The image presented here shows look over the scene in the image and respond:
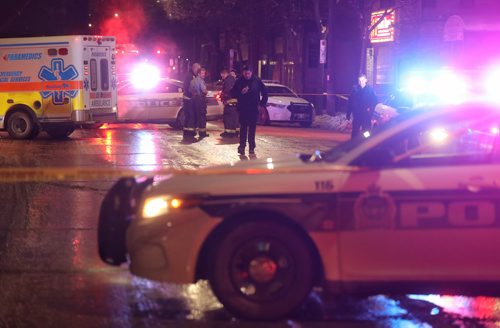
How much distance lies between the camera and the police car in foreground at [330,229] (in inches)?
224

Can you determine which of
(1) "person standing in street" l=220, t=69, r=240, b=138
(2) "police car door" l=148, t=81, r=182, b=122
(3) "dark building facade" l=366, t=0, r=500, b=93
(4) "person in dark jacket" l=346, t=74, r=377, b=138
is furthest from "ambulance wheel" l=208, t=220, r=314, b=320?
(3) "dark building facade" l=366, t=0, r=500, b=93

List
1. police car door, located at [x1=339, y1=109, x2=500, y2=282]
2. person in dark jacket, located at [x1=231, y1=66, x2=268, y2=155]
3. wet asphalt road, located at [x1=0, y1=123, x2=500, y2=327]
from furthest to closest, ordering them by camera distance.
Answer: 1. person in dark jacket, located at [x1=231, y1=66, x2=268, y2=155]
2. wet asphalt road, located at [x1=0, y1=123, x2=500, y2=327]
3. police car door, located at [x1=339, y1=109, x2=500, y2=282]

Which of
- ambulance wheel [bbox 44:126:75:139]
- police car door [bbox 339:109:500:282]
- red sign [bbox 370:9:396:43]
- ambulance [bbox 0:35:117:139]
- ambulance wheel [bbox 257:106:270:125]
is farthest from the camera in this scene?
red sign [bbox 370:9:396:43]

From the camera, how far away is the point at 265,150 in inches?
690

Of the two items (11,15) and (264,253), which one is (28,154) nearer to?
(264,253)

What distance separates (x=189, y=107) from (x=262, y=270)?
14.2 meters

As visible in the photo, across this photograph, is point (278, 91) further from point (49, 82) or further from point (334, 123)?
point (49, 82)

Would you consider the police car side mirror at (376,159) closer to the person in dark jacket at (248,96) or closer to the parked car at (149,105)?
the person in dark jacket at (248,96)

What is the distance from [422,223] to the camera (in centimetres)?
570

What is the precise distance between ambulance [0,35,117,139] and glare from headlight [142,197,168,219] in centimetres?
1413

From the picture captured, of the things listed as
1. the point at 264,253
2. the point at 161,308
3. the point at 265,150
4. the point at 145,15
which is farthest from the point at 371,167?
the point at 145,15

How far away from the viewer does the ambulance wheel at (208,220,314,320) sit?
5788 millimetres

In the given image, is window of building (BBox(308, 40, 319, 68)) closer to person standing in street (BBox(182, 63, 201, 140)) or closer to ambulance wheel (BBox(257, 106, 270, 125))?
ambulance wheel (BBox(257, 106, 270, 125))

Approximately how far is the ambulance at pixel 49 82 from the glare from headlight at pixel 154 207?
46.4ft
